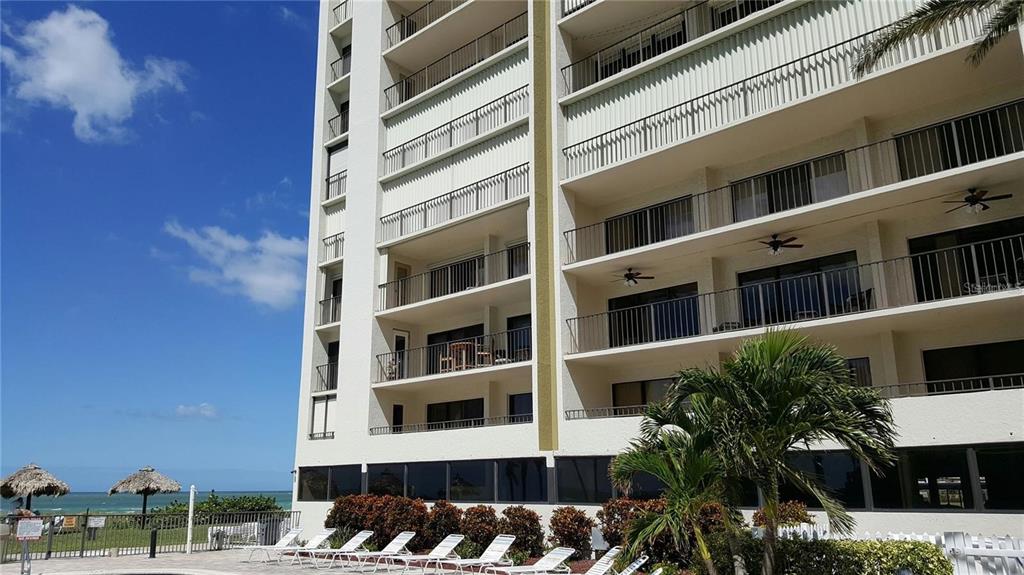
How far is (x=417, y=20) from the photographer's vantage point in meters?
27.5

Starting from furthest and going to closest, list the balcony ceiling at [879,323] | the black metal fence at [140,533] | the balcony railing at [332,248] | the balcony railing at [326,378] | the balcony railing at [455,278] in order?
the balcony railing at [332,248], the balcony railing at [326,378], the balcony railing at [455,278], the black metal fence at [140,533], the balcony ceiling at [879,323]

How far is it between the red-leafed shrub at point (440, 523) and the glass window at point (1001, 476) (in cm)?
1166

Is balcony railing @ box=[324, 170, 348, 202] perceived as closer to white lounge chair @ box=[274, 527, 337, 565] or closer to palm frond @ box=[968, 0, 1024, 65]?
white lounge chair @ box=[274, 527, 337, 565]

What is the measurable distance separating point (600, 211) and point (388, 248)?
7275 mm

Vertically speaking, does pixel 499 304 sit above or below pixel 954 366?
above

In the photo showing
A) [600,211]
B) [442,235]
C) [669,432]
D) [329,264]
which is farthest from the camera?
[329,264]

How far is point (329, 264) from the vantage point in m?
27.3

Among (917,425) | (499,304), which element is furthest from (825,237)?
(499,304)

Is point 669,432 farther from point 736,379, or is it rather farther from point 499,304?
point 499,304

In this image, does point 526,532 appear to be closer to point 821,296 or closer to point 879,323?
point 821,296

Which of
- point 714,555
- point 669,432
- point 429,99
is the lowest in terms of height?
point 714,555

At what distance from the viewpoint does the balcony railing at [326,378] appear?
26781 mm

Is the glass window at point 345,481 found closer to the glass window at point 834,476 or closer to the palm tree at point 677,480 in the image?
the glass window at point 834,476

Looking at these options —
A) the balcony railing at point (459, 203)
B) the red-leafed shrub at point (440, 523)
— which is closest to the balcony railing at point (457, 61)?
the balcony railing at point (459, 203)
